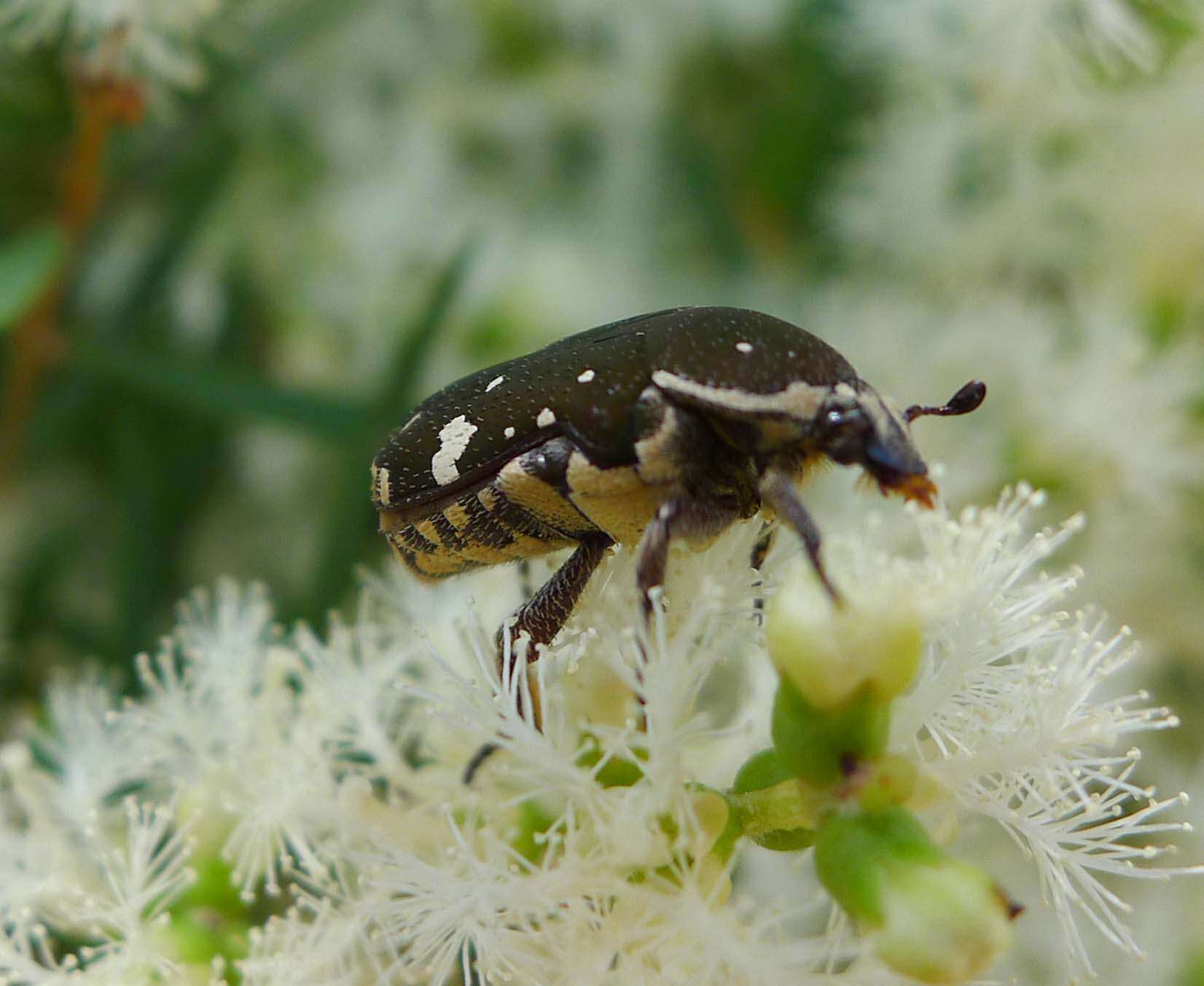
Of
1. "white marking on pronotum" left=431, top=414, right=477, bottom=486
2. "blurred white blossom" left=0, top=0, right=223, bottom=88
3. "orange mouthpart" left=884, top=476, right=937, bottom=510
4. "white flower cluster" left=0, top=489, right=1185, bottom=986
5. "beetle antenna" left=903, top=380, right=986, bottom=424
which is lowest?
"white flower cluster" left=0, top=489, right=1185, bottom=986

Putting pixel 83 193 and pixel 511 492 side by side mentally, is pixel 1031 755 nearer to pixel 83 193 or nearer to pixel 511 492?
pixel 511 492

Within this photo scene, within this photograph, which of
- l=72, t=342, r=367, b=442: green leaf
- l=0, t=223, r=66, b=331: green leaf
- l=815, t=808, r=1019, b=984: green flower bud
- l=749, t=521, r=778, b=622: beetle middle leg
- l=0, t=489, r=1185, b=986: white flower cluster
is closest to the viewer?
l=815, t=808, r=1019, b=984: green flower bud

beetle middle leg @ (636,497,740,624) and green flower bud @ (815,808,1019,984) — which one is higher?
beetle middle leg @ (636,497,740,624)

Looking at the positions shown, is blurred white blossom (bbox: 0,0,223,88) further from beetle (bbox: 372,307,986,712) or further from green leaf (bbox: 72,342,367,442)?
beetle (bbox: 372,307,986,712)

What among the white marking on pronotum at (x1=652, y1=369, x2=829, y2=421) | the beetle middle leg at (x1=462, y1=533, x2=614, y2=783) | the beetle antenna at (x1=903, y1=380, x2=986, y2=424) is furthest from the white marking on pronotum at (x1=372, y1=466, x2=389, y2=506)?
the beetle antenna at (x1=903, y1=380, x2=986, y2=424)

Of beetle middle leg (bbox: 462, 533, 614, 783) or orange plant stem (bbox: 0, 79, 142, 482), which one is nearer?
beetle middle leg (bbox: 462, 533, 614, 783)

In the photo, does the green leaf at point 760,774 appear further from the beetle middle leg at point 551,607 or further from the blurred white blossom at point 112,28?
the blurred white blossom at point 112,28
